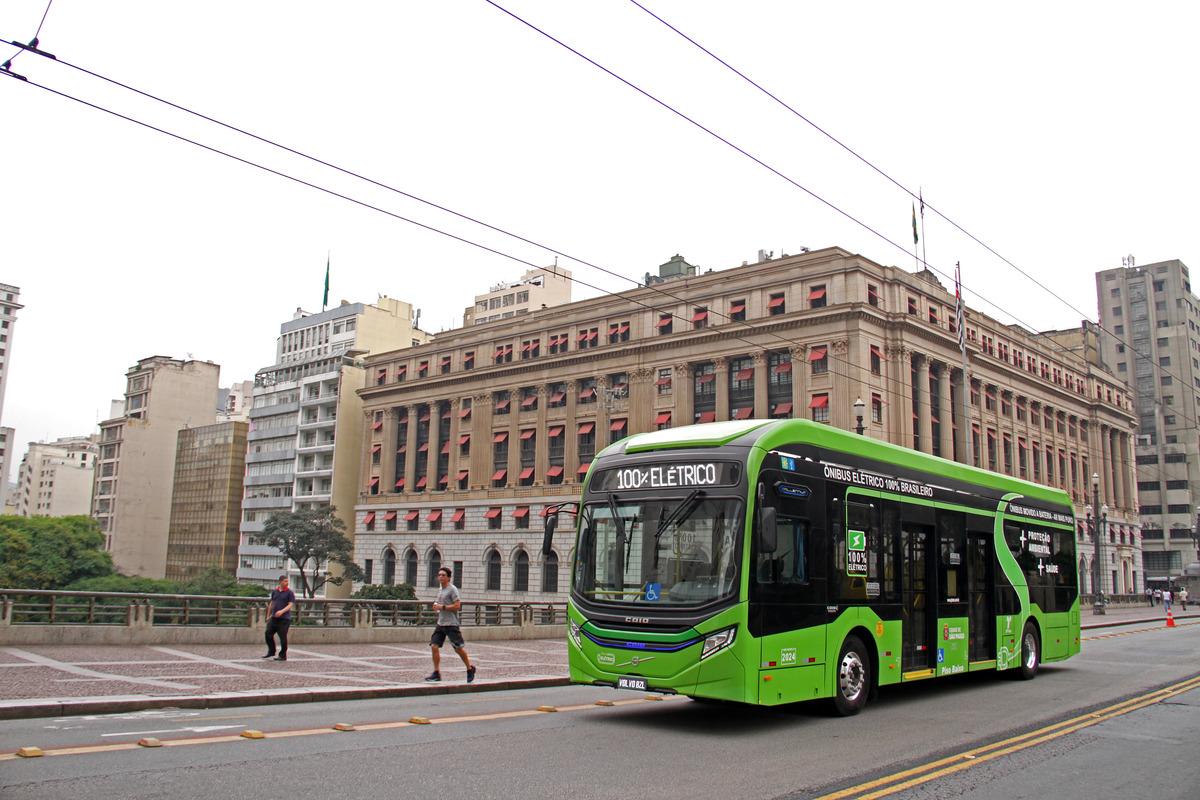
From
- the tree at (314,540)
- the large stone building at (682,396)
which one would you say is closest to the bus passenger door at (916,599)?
Result: the large stone building at (682,396)

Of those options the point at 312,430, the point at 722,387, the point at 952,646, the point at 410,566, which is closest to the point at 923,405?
the point at 722,387

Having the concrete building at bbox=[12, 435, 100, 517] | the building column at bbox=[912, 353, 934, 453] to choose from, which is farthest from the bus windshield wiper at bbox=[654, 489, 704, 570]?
the concrete building at bbox=[12, 435, 100, 517]

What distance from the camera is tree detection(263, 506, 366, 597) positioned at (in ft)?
234

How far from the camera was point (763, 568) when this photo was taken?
10.5 metres

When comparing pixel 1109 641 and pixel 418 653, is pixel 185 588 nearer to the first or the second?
pixel 418 653

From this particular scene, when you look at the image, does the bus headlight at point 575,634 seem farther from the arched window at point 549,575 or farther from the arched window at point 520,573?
the arched window at point 520,573

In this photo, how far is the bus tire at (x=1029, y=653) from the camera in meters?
16.5

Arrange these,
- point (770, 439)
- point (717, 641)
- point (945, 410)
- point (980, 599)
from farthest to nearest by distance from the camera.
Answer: point (945, 410) < point (980, 599) < point (770, 439) < point (717, 641)

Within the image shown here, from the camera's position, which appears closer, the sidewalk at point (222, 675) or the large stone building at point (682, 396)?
the sidewalk at point (222, 675)

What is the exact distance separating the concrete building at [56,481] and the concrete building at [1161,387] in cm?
15704

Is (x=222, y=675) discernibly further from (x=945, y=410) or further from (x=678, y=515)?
(x=945, y=410)

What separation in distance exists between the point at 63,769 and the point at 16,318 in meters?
142

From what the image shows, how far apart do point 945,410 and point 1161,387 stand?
70.7 metres

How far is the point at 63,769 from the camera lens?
292 inches
